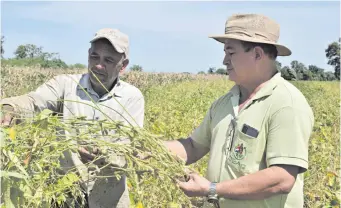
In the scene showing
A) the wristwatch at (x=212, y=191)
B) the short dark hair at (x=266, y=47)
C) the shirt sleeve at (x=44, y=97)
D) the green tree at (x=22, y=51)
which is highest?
the short dark hair at (x=266, y=47)

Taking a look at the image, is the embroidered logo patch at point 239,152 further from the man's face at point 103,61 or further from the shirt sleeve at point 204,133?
the man's face at point 103,61

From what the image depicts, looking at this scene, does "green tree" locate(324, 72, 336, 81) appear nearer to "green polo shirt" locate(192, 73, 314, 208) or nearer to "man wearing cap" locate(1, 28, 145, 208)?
"man wearing cap" locate(1, 28, 145, 208)

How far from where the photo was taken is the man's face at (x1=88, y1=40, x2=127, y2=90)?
271 centimetres

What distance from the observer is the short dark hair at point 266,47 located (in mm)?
2250

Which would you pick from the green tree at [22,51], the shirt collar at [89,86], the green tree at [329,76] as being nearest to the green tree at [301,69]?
the green tree at [329,76]

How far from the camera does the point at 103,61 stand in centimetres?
273

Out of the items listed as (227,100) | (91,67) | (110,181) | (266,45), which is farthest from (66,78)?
(266,45)

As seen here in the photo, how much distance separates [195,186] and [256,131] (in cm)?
34

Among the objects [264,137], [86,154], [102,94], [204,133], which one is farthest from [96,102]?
[264,137]

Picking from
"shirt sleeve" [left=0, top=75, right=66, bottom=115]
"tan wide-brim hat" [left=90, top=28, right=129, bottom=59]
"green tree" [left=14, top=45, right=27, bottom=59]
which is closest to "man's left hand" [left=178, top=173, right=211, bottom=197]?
"shirt sleeve" [left=0, top=75, right=66, bottom=115]

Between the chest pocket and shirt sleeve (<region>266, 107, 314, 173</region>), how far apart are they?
52 mm

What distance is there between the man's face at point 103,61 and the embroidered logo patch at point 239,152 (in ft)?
2.87

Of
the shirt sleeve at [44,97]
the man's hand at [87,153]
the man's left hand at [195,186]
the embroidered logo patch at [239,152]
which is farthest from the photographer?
the shirt sleeve at [44,97]

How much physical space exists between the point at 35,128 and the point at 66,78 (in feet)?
3.95
